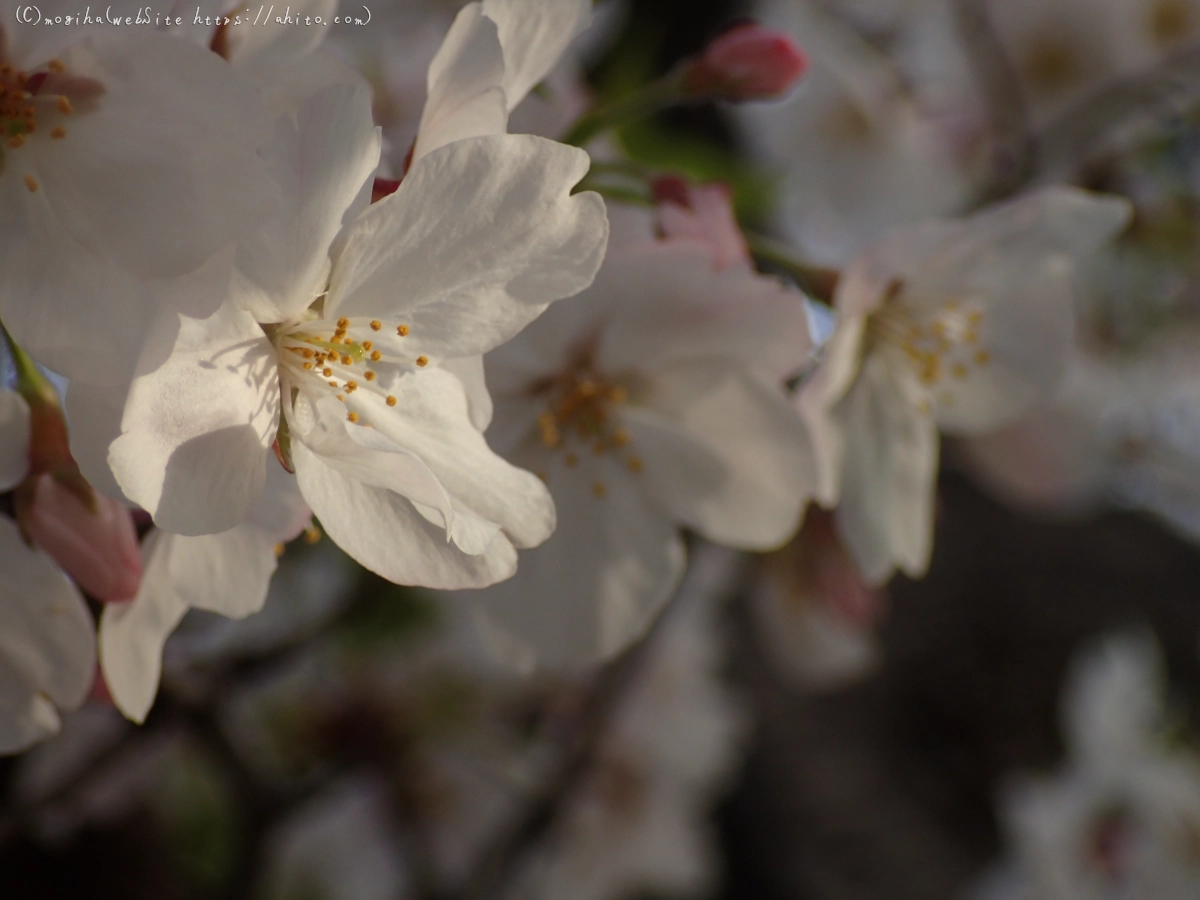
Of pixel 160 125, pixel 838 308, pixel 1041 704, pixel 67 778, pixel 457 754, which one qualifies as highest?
pixel 160 125

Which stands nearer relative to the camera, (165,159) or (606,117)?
(165,159)

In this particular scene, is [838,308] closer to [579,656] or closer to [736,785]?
[579,656]

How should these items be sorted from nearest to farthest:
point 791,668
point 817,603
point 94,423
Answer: point 94,423 → point 817,603 → point 791,668

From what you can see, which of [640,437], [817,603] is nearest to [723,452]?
[640,437]

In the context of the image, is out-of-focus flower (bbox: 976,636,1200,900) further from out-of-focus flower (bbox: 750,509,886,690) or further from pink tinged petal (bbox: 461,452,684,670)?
pink tinged petal (bbox: 461,452,684,670)

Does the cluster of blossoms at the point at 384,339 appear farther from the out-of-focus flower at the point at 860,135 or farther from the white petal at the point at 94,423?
the out-of-focus flower at the point at 860,135

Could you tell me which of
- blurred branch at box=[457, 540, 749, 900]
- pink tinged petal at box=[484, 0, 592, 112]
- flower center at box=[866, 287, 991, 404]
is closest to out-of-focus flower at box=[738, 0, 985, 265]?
blurred branch at box=[457, 540, 749, 900]

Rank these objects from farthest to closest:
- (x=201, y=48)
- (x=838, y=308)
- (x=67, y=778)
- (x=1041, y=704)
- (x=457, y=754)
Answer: (x=1041, y=704) < (x=457, y=754) < (x=67, y=778) < (x=838, y=308) < (x=201, y=48)

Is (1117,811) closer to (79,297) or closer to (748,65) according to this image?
(748,65)

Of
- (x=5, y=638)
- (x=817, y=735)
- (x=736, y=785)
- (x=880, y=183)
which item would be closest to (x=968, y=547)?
(x=817, y=735)
